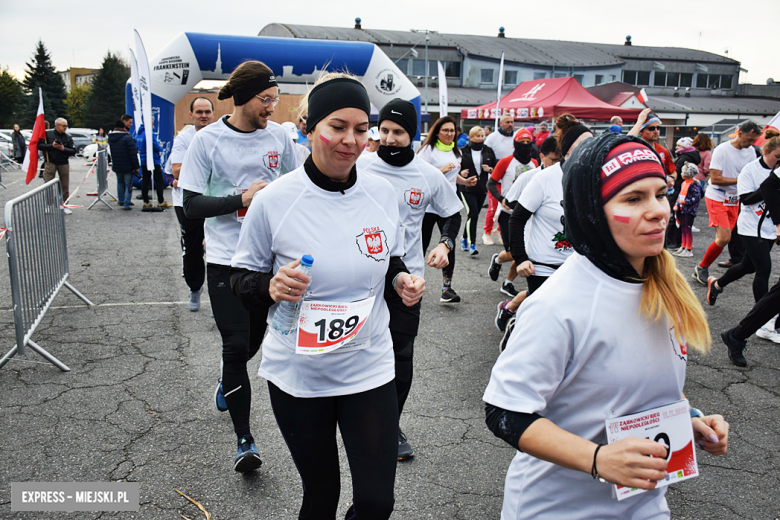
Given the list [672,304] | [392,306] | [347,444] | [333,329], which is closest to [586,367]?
[672,304]

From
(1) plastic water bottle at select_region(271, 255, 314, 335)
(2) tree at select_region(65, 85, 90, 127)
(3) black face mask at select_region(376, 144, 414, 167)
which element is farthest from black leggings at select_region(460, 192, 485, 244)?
(2) tree at select_region(65, 85, 90, 127)

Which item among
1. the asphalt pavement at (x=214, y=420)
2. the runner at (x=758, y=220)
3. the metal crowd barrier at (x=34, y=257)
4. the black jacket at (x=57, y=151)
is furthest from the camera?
the black jacket at (x=57, y=151)

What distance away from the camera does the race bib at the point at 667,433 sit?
1.44m

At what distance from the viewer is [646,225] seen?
1.40m

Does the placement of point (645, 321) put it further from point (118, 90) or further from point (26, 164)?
point (118, 90)

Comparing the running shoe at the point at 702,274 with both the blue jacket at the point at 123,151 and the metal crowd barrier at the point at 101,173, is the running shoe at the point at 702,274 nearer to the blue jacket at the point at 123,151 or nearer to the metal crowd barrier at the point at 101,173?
the blue jacket at the point at 123,151

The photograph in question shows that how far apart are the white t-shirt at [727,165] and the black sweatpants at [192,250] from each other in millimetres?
6772

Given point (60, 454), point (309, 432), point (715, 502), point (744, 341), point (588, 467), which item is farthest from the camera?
point (744, 341)

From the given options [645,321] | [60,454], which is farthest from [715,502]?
[60,454]

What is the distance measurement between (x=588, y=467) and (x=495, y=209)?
979 cm

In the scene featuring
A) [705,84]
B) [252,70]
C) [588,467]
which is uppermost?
Answer: [705,84]

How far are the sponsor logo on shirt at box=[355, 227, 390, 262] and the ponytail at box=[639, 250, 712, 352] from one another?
3.31 feet

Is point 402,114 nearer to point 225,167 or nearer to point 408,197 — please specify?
point 408,197

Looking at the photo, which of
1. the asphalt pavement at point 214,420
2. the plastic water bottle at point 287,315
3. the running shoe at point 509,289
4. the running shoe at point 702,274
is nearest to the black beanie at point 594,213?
the plastic water bottle at point 287,315
